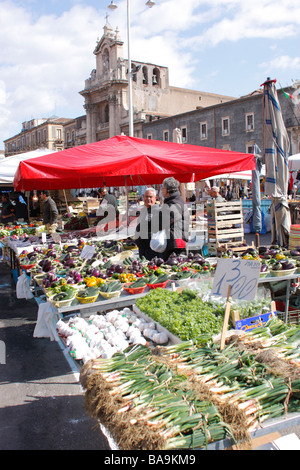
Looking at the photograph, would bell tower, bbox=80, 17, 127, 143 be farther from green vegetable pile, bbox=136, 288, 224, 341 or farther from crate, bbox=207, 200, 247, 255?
green vegetable pile, bbox=136, 288, 224, 341

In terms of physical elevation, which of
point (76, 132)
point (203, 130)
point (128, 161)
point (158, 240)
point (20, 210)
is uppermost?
point (76, 132)

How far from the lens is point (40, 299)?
4.71 m

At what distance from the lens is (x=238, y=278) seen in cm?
264

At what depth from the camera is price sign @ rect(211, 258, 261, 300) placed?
2540mm

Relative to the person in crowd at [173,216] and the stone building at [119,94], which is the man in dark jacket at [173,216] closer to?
the person in crowd at [173,216]

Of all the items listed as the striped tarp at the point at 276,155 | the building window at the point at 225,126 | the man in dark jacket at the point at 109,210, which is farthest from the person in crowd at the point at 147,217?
the building window at the point at 225,126

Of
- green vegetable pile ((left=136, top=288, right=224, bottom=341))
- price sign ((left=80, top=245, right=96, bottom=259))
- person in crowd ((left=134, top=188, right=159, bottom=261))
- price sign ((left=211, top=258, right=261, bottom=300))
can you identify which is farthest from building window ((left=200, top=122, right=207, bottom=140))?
price sign ((left=211, top=258, right=261, bottom=300))

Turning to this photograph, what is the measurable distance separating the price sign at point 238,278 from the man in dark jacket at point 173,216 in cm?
202

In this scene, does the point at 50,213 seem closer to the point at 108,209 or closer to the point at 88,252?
the point at 108,209

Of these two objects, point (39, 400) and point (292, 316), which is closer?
point (39, 400)

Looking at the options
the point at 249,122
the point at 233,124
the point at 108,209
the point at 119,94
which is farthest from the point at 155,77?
the point at 108,209

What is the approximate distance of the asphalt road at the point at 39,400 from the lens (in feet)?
9.32

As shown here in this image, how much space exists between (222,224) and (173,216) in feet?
10.6
